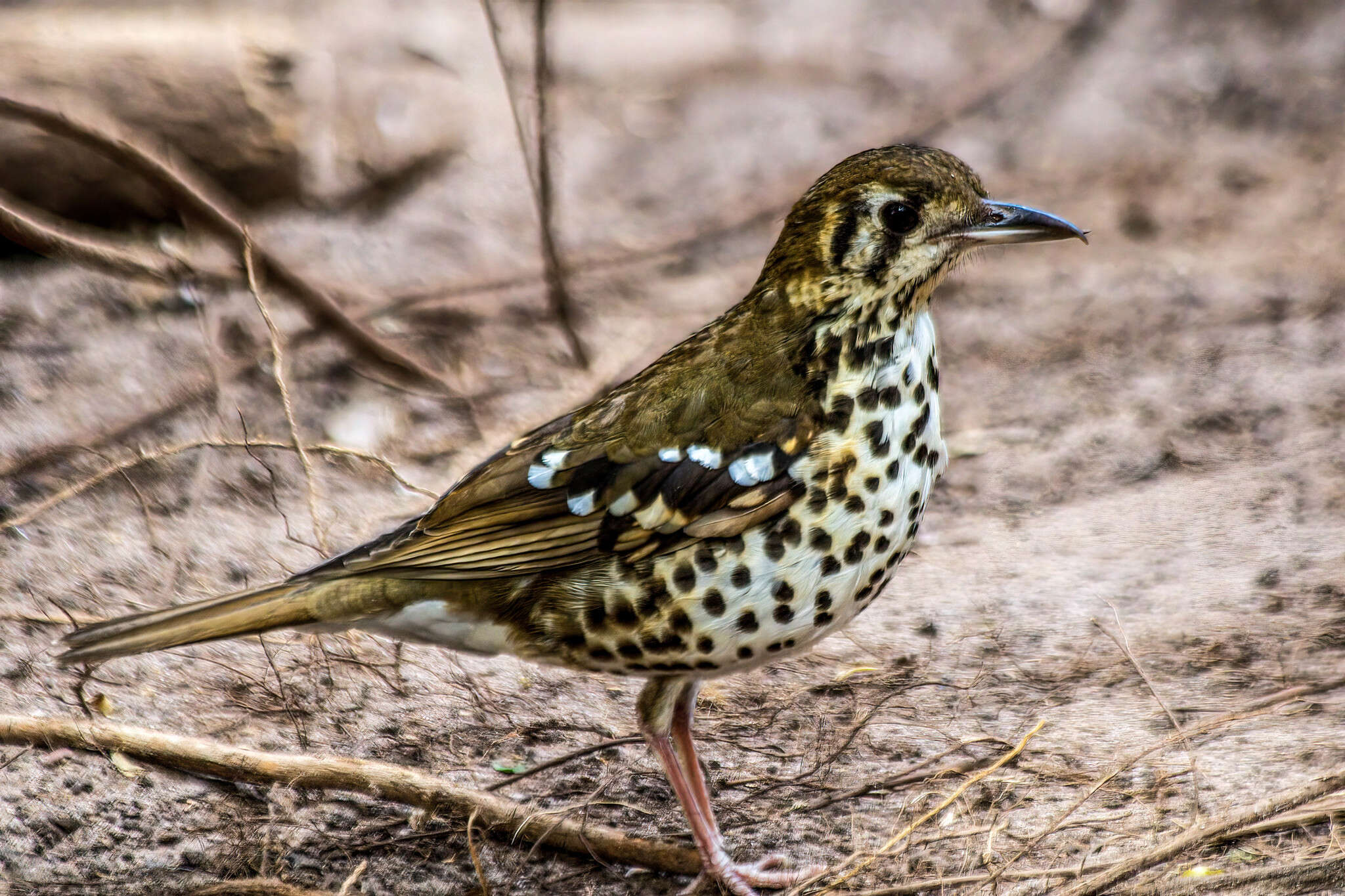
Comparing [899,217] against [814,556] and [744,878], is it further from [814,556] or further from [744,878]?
[744,878]

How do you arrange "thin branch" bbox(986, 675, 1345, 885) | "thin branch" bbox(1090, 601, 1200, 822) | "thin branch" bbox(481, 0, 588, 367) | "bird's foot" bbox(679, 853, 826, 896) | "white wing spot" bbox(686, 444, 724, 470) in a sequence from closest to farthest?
"white wing spot" bbox(686, 444, 724, 470) < "thin branch" bbox(986, 675, 1345, 885) < "thin branch" bbox(1090, 601, 1200, 822) < "bird's foot" bbox(679, 853, 826, 896) < "thin branch" bbox(481, 0, 588, 367)

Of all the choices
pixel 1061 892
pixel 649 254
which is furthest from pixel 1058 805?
pixel 649 254

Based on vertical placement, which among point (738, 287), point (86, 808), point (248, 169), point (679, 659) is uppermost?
point (248, 169)

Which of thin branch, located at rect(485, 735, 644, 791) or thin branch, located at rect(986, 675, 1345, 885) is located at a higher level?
thin branch, located at rect(485, 735, 644, 791)

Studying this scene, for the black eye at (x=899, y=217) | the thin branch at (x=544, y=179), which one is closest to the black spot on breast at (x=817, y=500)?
the black eye at (x=899, y=217)

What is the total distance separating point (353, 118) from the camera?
8844mm

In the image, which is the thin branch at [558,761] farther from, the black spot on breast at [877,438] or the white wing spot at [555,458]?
the black spot on breast at [877,438]

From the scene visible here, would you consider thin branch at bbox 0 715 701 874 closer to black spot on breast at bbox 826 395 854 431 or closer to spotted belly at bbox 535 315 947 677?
spotted belly at bbox 535 315 947 677

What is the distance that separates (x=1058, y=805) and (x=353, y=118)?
21.3 feet

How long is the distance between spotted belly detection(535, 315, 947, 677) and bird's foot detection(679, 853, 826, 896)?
697 millimetres

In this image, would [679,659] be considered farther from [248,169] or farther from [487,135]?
[487,135]

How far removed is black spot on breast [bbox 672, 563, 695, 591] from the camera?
3.42 metres

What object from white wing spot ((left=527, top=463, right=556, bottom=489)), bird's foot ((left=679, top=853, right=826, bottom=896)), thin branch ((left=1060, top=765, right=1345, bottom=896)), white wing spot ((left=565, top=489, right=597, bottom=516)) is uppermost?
white wing spot ((left=527, top=463, right=556, bottom=489))

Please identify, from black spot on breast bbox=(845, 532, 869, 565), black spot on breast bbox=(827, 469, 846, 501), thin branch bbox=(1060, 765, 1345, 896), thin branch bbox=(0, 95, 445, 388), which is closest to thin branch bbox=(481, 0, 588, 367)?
thin branch bbox=(0, 95, 445, 388)
